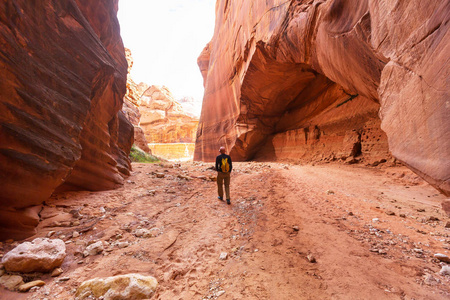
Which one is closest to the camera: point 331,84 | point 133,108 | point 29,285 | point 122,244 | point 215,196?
point 29,285

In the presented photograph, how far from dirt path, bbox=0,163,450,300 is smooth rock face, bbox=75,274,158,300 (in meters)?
0.13

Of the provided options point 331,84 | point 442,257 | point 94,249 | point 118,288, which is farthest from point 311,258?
point 331,84

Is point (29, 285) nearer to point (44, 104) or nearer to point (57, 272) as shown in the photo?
point (57, 272)

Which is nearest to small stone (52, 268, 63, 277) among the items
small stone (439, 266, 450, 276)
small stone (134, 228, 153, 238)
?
small stone (134, 228, 153, 238)

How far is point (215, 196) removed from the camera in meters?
4.73

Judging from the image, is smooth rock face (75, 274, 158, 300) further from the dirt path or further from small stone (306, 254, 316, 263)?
small stone (306, 254, 316, 263)

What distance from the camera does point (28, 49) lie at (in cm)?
312

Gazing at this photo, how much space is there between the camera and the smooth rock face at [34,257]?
6.18ft

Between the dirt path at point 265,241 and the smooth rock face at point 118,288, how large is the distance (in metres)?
0.13

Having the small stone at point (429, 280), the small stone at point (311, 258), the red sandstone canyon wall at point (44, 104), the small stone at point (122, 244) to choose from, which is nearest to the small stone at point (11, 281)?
the small stone at point (122, 244)

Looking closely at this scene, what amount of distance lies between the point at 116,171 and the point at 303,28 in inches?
309

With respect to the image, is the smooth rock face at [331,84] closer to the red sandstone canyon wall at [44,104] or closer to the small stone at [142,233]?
the small stone at [142,233]

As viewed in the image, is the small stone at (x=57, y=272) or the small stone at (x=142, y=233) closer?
the small stone at (x=57, y=272)

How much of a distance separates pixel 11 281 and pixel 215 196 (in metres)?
3.48
